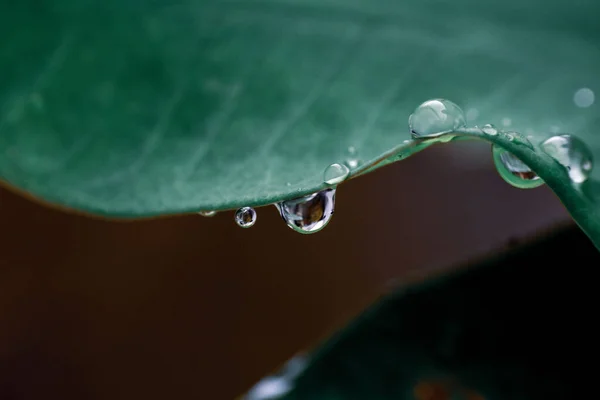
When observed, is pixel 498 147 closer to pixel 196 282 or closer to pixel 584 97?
pixel 584 97

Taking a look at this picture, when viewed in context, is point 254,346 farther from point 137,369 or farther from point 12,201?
point 12,201

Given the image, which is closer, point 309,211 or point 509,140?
point 509,140

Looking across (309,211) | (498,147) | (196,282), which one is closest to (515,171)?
(498,147)

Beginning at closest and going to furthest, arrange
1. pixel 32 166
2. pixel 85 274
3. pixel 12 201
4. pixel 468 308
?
pixel 32 166 < pixel 468 308 < pixel 12 201 < pixel 85 274

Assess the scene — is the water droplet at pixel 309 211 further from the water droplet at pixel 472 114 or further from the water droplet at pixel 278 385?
the water droplet at pixel 278 385

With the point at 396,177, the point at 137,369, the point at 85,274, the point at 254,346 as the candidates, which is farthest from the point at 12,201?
the point at 396,177

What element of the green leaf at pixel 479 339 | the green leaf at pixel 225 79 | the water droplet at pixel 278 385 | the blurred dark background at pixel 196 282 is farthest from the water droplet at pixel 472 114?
the blurred dark background at pixel 196 282
